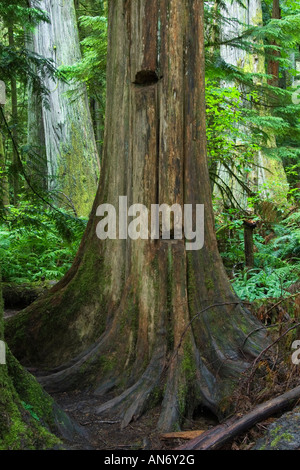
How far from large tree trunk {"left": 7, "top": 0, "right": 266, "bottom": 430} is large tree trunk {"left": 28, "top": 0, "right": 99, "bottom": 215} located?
5889mm

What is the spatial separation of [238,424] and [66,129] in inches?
337

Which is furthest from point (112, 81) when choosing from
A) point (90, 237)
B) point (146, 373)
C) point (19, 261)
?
point (19, 261)

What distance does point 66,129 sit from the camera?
1035cm

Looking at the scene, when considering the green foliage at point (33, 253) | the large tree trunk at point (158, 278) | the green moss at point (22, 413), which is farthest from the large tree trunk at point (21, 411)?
the green foliage at point (33, 253)

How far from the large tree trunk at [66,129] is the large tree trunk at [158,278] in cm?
589

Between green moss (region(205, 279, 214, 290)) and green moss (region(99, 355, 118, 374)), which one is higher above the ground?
green moss (region(205, 279, 214, 290))

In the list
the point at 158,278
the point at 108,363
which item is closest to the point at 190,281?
the point at 158,278

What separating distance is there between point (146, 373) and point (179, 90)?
2518mm

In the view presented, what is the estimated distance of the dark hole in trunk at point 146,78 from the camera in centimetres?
405

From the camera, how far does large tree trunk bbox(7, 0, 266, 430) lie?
3871 millimetres

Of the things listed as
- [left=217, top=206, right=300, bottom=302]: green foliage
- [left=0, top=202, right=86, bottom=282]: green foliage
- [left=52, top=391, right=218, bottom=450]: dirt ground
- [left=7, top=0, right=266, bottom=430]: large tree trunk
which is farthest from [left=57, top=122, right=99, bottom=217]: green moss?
[left=52, top=391, right=218, bottom=450]: dirt ground

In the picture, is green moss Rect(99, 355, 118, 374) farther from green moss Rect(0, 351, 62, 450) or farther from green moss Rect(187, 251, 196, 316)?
green moss Rect(0, 351, 62, 450)

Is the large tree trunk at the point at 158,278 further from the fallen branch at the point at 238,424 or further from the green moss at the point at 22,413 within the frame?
the green moss at the point at 22,413

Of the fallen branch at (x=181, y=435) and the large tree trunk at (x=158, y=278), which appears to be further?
the large tree trunk at (x=158, y=278)
